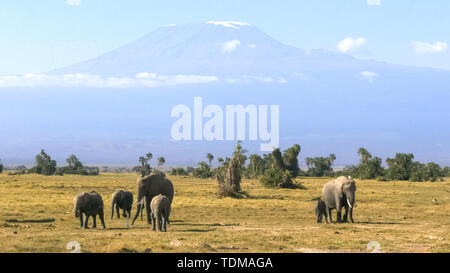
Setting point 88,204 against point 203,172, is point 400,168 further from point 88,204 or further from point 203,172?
point 88,204

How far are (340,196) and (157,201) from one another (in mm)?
10516

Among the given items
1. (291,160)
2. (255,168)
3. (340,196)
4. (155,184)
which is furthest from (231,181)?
(291,160)

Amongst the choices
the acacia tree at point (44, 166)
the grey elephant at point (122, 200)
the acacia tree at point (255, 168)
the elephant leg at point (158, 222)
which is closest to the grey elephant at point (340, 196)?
the elephant leg at point (158, 222)

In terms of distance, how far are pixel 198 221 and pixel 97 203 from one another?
6425 mm

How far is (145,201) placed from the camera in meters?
32.2

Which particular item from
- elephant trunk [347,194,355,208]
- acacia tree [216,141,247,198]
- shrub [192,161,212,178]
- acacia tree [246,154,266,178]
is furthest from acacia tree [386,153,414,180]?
elephant trunk [347,194,355,208]

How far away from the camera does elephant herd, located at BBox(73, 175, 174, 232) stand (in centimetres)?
2780

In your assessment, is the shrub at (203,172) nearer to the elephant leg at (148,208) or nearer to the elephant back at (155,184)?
the elephant back at (155,184)

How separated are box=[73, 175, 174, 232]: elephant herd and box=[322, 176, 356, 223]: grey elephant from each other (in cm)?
809

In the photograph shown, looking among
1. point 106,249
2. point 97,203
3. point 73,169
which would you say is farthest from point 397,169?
point 106,249

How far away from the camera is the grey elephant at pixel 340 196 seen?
33312mm
